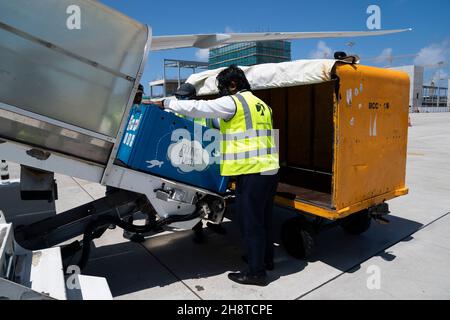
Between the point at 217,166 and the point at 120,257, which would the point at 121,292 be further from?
the point at 217,166

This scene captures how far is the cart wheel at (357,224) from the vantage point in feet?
14.4

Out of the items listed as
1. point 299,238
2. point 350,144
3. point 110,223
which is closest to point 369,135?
point 350,144

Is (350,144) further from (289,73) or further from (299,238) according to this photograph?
(299,238)

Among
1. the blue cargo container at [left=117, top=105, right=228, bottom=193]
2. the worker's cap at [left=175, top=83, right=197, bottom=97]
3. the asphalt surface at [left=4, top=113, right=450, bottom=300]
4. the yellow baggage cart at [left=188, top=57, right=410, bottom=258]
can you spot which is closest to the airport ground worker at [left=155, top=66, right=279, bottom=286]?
the blue cargo container at [left=117, top=105, right=228, bottom=193]

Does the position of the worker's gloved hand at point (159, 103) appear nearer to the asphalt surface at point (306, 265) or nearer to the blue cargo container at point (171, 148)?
the blue cargo container at point (171, 148)

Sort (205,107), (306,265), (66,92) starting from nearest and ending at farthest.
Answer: (66,92) → (205,107) → (306,265)

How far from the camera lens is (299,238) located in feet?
12.5

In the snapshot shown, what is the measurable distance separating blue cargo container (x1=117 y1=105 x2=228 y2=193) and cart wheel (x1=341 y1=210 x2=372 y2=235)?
1815 millimetres

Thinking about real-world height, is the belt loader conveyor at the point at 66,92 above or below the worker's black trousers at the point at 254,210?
above

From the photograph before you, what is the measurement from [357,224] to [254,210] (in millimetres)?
1891

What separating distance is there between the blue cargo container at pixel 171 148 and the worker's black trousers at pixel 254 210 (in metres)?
0.39

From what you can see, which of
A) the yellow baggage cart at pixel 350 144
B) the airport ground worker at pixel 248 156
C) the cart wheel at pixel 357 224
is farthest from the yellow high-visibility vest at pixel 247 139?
the cart wheel at pixel 357 224

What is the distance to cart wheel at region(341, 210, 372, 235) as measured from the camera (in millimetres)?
4379

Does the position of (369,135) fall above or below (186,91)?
below
